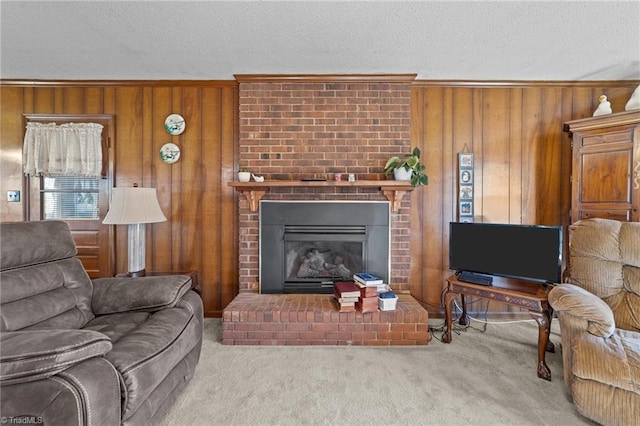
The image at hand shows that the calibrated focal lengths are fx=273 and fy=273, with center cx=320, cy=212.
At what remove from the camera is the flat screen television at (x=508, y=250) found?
81.7 inches

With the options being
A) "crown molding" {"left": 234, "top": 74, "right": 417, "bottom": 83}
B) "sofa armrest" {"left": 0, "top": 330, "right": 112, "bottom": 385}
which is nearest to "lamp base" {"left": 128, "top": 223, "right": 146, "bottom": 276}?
"sofa armrest" {"left": 0, "top": 330, "right": 112, "bottom": 385}

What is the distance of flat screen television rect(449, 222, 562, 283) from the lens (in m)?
2.08

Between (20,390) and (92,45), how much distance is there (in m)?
2.45

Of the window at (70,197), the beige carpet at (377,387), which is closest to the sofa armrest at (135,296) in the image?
the beige carpet at (377,387)

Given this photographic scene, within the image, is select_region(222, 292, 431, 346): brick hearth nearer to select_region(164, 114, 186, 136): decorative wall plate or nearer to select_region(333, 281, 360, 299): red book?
select_region(333, 281, 360, 299): red book

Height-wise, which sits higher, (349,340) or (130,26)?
(130,26)

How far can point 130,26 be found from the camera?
76.9 inches

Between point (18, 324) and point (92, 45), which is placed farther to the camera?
point (92, 45)

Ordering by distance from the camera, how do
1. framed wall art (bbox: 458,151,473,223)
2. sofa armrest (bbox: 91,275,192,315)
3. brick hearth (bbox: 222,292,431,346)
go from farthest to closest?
framed wall art (bbox: 458,151,473,223) < brick hearth (bbox: 222,292,431,346) < sofa armrest (bbox: 91,275,192,315)

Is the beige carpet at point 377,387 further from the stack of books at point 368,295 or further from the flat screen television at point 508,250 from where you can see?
the flat screen television at point 508,250

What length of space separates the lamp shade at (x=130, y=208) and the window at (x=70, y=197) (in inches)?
30.8

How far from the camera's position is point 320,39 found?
208 centimetres

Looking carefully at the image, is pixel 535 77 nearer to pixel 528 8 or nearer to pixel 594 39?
pixel 594 39

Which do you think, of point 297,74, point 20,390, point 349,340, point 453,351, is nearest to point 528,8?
point 297,74
